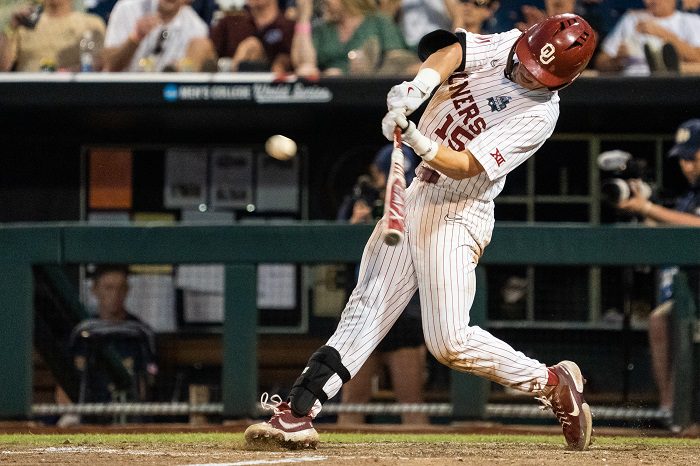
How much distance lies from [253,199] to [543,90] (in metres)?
5.15

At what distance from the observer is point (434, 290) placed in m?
4.80

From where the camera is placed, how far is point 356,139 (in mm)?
9781

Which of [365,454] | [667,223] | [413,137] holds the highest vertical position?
[413,137]

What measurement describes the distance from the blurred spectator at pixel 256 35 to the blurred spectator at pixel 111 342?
2105mm

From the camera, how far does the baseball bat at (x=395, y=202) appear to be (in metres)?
4.17

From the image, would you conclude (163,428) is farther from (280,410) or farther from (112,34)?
(112,34)

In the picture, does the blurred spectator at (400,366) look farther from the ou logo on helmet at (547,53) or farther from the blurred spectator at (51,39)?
the blurred spectator at (51,39)

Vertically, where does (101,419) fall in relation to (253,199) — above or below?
below

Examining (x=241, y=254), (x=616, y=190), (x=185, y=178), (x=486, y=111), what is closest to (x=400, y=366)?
(x=241, y=254)

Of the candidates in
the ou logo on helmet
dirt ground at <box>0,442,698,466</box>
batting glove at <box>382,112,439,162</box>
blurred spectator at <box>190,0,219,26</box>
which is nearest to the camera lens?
dirt ground at <box>0,442,698,466</box>

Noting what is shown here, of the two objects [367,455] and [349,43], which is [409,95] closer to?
[367,455]

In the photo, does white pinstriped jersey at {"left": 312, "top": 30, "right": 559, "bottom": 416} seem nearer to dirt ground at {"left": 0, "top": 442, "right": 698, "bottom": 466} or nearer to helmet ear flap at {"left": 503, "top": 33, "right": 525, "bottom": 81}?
helmet ear flap at {"left": 503, "top": 33, "right": 525, "bottom": 81}

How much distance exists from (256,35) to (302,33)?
38cm

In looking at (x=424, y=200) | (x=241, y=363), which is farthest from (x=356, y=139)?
(x=424, y=200)
